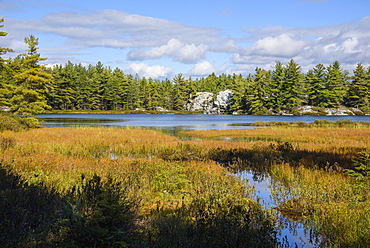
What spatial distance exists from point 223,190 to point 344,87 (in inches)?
4103

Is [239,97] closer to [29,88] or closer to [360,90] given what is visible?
[360,90]

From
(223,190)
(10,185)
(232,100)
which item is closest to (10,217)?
(10,185)

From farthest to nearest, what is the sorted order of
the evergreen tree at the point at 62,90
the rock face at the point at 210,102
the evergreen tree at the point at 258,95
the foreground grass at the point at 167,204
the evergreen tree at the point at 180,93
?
1. the evergreen tree at the point at 180,93
2. the rock face at the point at 210,102
3. the evergreen tree at the point at 62,90
4. the evergreen tree at the point at 258,95
5. the foreground grass at the point at 167,204

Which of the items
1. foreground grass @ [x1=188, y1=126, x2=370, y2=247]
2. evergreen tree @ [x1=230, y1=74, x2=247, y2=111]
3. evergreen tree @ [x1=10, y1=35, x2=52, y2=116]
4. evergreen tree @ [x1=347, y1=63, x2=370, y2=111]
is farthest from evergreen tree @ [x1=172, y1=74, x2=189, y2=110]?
foreground grass @ [x1=188, y1=126, x2=370, y2=247]

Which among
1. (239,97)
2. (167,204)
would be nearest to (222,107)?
(239,97)

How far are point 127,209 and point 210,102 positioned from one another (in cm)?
11335

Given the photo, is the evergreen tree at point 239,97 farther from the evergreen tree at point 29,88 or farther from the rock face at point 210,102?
the evergreen tree at point 29,88

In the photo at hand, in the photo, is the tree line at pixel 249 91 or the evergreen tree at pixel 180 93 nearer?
the tree line at pixel 249 91

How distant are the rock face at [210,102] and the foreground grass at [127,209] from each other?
333 feet

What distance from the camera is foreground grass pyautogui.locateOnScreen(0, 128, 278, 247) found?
4.55 metres

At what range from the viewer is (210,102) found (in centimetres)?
11775

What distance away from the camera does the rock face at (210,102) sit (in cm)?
11225

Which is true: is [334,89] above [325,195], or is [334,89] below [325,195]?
above

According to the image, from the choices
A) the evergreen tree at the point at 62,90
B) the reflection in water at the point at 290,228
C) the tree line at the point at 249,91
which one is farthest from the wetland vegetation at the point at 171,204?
the evergreen tree at the point at 62,90
